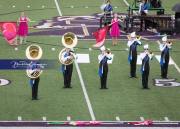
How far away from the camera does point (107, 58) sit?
86.4ft

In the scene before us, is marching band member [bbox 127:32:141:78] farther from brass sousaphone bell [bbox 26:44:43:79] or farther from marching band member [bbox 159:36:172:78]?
brass sousaphone bell [bbox 26:44:43:79]

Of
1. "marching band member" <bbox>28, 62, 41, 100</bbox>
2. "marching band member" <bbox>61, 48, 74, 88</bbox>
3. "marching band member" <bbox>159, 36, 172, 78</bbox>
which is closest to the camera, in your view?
"marching band member" <bbox>28, 62, 41, 100</bbox>

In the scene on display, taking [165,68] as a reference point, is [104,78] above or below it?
below

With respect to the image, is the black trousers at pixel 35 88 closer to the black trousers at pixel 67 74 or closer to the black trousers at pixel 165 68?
the black trousers at pixel 67 74

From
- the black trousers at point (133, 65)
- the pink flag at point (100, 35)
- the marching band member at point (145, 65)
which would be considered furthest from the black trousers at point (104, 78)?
the pink flag at point (100, 35)

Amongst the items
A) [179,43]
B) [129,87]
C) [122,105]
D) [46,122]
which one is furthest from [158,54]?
[46,122]

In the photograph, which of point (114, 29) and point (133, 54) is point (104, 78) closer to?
point (133, 54)

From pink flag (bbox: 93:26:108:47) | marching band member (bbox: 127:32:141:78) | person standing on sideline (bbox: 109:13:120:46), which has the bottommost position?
marching band member (bbox: 127:32:141:78)

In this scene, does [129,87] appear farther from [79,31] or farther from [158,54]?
[79,31]

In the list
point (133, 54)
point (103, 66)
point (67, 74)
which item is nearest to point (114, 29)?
point (133, 54)

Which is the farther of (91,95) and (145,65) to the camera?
(145,65)

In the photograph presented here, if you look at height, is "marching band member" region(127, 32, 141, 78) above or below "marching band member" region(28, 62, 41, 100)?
above

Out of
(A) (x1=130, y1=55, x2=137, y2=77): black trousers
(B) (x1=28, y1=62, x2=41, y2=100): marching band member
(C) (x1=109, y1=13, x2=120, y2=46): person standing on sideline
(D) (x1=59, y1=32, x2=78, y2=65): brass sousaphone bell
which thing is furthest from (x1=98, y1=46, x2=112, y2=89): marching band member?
(C) (x1=109, y1=13, x2=120, y2=46): person standing on sideline

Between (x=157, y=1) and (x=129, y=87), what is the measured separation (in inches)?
489
